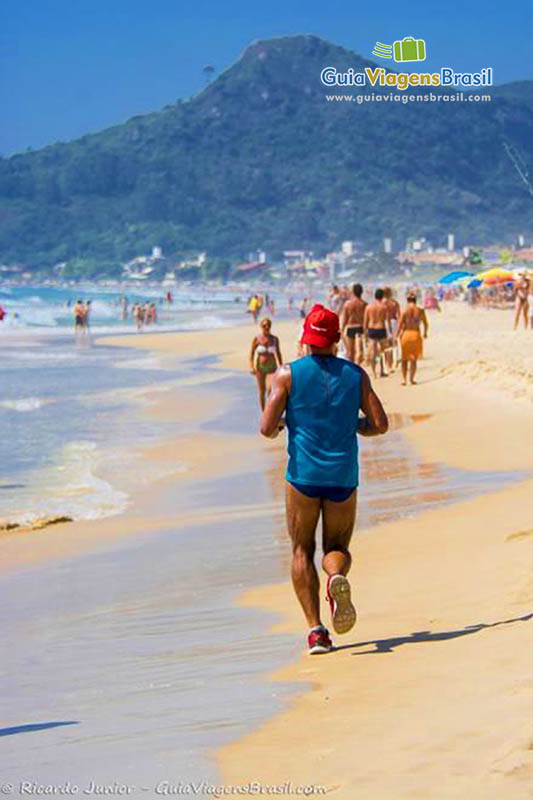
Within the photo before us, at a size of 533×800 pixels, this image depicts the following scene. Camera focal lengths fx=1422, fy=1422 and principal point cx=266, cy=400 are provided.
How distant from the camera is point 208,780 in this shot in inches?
152

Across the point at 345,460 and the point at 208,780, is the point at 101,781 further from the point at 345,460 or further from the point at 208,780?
the point at 345,460

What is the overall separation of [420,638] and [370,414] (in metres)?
0.89

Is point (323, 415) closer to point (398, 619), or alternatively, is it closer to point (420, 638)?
point (420, 638)

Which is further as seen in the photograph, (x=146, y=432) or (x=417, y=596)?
(x=146, y=432)

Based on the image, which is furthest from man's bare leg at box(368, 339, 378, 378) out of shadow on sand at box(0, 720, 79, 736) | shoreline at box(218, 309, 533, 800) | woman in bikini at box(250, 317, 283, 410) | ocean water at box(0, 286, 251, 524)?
shadow on sand at box(0, 720, 79, 736)

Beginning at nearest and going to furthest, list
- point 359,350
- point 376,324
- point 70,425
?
point 70,425, point 376,324, point 359,350

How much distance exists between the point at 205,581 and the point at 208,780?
355 cm

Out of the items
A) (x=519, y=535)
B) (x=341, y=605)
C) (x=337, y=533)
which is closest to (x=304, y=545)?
(x=337, y=533)

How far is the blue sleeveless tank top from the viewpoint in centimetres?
550

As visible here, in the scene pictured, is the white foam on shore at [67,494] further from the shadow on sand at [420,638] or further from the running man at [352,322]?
the running man at [352,322]

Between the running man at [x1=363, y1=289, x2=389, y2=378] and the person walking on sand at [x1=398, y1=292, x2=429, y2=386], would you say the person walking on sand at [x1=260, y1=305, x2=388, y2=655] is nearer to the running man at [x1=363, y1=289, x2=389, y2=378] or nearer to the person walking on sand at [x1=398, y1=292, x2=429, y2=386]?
the person walking on sand at [x1=398, y1=292, x2=429, y2=386]

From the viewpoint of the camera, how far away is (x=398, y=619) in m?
6.00

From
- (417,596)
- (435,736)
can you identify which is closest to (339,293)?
(417,596)

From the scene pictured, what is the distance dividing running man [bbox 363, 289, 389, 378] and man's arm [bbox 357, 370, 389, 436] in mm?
14104
